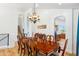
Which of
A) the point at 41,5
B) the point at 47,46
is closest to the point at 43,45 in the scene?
the point at 47,46

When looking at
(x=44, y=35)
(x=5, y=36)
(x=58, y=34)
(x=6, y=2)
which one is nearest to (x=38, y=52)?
(x=44, y=35)

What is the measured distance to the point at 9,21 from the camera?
227 cm

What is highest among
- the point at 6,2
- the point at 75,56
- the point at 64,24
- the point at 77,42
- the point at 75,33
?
the point at 6,2

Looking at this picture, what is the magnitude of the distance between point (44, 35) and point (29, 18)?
38 cm

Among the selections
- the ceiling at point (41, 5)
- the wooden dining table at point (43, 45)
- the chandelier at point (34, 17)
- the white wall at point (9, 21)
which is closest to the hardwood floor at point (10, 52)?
the white wall at point (9, 21)

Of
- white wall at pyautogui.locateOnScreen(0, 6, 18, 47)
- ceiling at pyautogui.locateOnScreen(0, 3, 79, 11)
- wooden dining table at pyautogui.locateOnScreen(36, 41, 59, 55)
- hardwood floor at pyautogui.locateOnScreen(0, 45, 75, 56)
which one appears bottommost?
hardwood floor at pyautogui.locateOnScreen(0, 45, 75, 56)

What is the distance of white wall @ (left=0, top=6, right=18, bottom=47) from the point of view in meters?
2.26

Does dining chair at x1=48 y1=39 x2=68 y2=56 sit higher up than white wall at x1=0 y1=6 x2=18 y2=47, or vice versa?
white wall at x1=0 y1=6 x2=18 y2=47

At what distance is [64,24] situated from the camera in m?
2.32

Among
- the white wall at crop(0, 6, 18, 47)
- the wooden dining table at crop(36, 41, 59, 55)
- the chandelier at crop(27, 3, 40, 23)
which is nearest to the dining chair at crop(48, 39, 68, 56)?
the wooden dining table at crop(36, 41, 59, 55)

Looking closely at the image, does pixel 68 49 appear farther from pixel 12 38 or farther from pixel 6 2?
pixel 6 2

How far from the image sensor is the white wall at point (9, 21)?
7.43ft

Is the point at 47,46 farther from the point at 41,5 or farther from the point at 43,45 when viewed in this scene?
the point at 41,5

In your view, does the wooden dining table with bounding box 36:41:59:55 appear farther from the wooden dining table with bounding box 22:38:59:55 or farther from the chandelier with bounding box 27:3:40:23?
the chandelier with bounding box 27:3:40:23
